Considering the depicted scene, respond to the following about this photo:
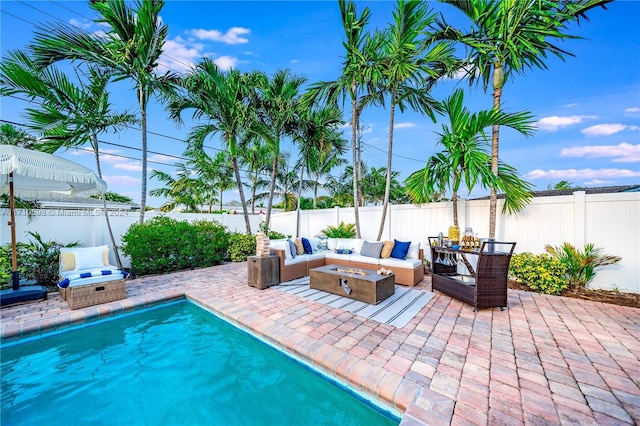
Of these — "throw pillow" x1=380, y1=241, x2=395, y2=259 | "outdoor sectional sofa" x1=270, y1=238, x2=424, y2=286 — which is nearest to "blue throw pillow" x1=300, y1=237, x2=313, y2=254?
"outdoor sectional sofa" x1=270, y1=238, x2=424, y2=286

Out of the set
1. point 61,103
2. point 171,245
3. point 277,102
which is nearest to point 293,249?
point 171,245

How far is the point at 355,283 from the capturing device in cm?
450

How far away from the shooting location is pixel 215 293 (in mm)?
5066

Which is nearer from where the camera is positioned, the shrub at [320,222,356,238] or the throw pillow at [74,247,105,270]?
the throw pillow at [74,247,105,270]

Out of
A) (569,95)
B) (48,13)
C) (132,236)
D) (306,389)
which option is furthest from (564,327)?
(48,13)

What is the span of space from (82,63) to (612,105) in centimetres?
1286

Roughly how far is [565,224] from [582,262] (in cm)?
83

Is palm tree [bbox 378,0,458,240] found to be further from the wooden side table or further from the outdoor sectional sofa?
the wooden side table

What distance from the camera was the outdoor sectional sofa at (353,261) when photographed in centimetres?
555

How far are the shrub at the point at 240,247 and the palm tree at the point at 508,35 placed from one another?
7.08 metres

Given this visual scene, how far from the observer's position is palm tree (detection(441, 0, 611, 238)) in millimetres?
4375

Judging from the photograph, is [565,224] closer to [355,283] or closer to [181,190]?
[355,283]

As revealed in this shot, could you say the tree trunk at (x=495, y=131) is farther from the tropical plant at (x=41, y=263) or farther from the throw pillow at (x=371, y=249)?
the tropical plant at (x=41, y=263)

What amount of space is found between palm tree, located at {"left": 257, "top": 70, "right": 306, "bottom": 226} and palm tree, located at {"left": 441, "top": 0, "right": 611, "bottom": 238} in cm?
479
